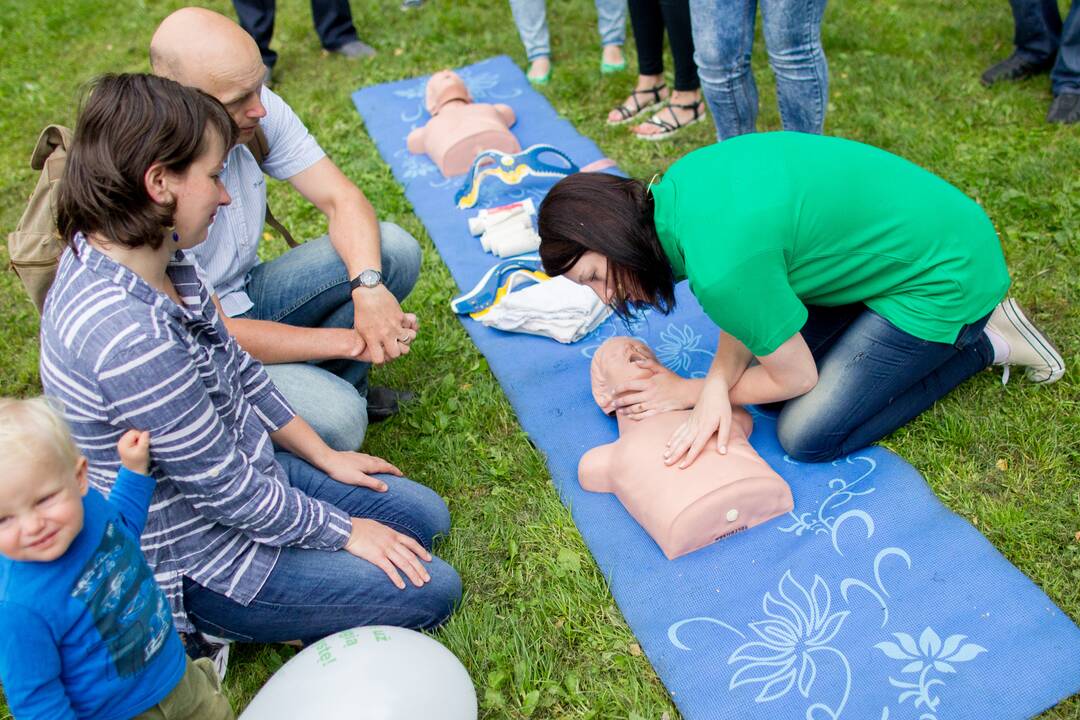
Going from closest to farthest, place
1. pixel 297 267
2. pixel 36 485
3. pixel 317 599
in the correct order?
pixel 36 485, pixel 317 599, pixel 297 267

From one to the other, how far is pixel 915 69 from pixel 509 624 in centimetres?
385

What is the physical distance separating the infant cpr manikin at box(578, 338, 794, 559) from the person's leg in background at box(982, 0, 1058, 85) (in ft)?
9.69

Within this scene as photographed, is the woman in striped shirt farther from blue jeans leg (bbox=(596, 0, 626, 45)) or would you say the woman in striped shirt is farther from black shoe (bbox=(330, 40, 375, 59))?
black shoe (bbox=(330, 40, 375, 59))

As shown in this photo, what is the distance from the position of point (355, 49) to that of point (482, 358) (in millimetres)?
3533

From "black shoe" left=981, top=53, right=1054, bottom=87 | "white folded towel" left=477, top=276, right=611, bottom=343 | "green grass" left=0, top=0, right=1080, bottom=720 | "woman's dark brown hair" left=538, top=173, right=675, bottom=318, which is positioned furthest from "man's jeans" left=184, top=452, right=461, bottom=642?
"black shoe" left=981, top=53, right=1054, bottom=87

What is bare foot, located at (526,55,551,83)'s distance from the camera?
5.25m

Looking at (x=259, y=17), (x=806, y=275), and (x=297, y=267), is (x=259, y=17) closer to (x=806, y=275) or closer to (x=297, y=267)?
(x=297, y=267)

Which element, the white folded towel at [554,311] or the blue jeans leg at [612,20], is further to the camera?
the blue jeans leg at [612,20]

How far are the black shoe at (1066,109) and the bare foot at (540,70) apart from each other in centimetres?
267

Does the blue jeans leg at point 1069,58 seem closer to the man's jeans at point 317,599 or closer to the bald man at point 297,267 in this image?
the bald man at point 297,267

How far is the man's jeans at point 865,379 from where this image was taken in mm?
2482

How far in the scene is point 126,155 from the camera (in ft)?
5.87

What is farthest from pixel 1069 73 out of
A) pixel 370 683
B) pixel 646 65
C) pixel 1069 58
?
pixel 370 683

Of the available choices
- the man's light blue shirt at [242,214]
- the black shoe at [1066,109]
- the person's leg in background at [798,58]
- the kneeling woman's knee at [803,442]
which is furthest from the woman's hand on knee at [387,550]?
the black shoe at [1066,109]
